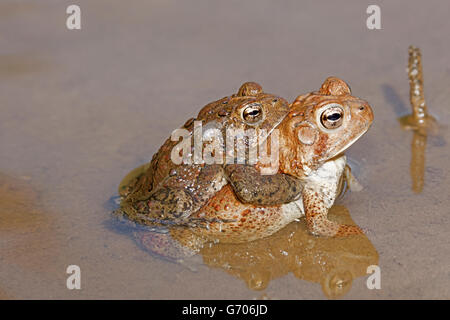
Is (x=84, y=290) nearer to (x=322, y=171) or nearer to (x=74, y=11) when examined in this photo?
(x=322, y=171)

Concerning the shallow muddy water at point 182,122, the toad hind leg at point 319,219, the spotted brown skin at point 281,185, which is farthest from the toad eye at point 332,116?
the shallow muddy water at point 182,122

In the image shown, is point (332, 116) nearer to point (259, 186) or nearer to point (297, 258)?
point (259, 186)

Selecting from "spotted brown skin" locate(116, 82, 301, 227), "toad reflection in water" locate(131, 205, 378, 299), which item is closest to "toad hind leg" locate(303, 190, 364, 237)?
"toad reflection in water" locate(131, 205, 378, 299)

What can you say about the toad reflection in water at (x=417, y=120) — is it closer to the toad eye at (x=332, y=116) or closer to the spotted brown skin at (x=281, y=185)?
the spotted brown skin at (x=281, y=185)

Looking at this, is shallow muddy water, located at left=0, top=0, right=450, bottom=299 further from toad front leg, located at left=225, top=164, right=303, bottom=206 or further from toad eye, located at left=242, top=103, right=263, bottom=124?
toad eye, located at left=242, top=103, right=263, bottom=124

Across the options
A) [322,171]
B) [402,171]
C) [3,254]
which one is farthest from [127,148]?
[402,171]

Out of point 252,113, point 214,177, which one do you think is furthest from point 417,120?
point 214,177
